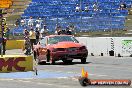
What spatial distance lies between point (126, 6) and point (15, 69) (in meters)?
29.5

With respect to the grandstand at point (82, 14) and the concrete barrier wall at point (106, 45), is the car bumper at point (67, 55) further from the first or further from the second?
the grandstand at point (82, 14)

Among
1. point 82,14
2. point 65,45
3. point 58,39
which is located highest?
point 82,14

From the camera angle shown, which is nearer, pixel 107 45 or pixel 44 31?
pixel 107 45

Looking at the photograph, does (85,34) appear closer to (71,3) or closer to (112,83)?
(71,3)

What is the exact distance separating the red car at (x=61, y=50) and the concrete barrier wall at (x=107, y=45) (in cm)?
630

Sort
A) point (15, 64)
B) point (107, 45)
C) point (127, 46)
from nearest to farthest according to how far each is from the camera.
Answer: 1. point (15, 64)
2. point (127, 46)
3. point (107, 45)

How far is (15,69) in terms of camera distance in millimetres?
18500

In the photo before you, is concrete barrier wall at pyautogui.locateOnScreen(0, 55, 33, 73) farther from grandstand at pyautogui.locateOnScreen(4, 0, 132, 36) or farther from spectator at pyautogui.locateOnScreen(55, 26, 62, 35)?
grandstand at pyautogui.locateOnScreen(4, 0, 132, 36)

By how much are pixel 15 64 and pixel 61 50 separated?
16.1 ft

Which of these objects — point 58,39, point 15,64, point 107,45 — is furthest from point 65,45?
point 107,45

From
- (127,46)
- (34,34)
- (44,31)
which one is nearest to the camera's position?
(127,46)

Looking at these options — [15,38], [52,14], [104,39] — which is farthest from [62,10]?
[104,39]

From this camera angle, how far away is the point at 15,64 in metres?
18.5

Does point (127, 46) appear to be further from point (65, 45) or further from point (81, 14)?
point (81, 14)
